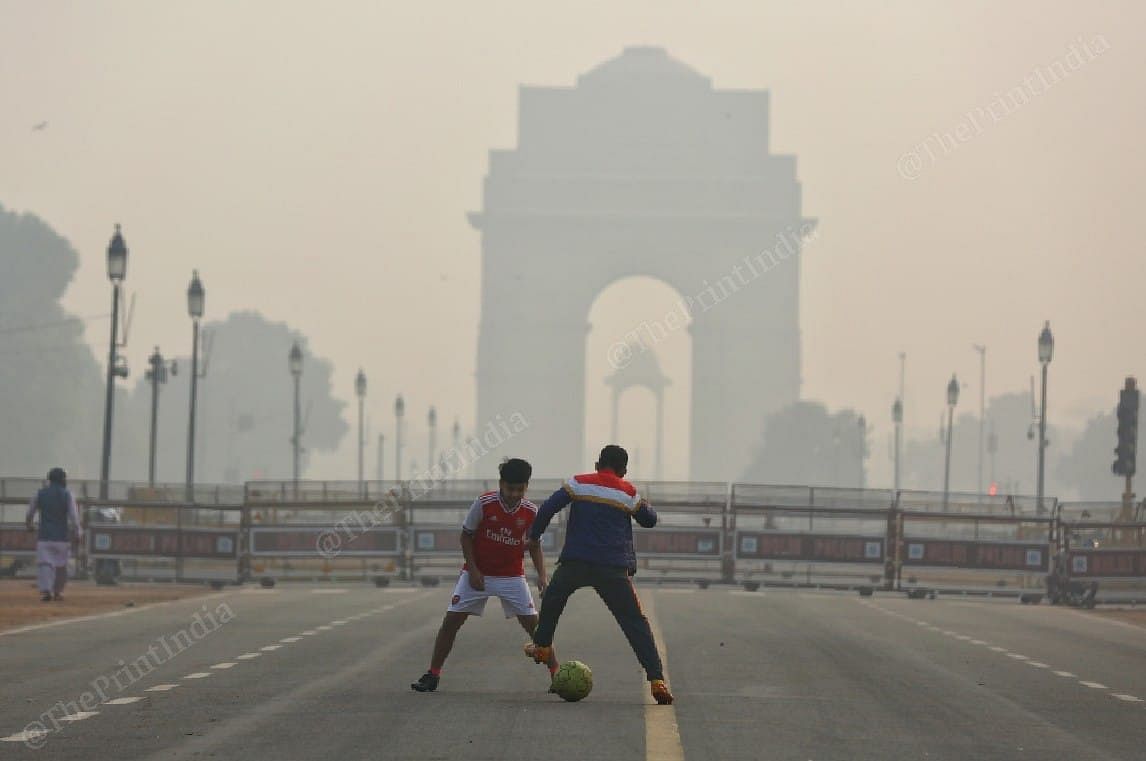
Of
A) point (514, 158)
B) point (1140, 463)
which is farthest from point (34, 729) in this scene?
point (1140, 463)

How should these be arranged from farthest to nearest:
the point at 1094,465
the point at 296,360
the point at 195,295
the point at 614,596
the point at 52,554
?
the point at 1094,465 → the point at 296,360 → the point at 195,295 → the point at 52,554 → the point at 614,596

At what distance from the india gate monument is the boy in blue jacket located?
128 metres

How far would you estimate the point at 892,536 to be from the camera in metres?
38.8

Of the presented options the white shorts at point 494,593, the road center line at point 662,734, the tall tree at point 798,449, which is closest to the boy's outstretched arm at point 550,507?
Result: the white shorts at point 494,593

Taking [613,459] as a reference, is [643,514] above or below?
below

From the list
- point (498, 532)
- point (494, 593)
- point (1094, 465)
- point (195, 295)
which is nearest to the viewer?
point (498, 532)

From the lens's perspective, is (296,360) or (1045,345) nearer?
(1045,345)

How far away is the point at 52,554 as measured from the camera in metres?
29.9

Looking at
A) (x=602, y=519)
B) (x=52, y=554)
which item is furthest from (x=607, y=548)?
(x=52, y=554)

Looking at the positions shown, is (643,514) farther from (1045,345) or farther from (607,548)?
(1045,345)

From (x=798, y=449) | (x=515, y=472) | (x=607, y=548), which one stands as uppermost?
(x=798, y=449)

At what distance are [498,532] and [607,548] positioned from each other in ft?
2.90

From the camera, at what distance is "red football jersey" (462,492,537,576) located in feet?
48.0

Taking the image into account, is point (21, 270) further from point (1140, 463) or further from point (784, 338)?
point (1140, 463)
